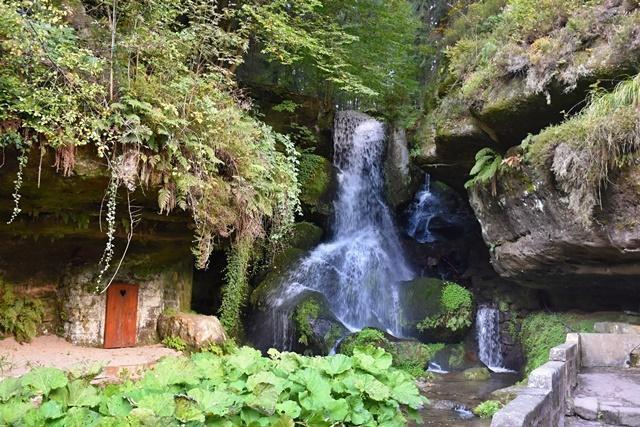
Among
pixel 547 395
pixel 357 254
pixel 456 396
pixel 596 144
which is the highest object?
pixel 596 144

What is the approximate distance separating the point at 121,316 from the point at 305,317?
390cm

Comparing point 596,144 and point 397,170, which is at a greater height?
point 397,170

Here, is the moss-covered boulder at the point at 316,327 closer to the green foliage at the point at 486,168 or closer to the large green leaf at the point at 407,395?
the green foliage at the point at 486,168

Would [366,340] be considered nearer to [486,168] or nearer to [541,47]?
[486,168]

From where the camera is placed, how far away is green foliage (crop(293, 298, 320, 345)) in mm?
10641

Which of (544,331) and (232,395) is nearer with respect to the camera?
(232,395)

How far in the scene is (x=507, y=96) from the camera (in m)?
9.61

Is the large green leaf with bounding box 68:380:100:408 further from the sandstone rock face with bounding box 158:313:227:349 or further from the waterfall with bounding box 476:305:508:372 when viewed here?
the waterfall with bounding box 476:305:508:372

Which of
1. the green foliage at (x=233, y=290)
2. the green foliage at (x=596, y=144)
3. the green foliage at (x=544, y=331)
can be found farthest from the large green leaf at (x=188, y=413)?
the green foliage at (x=544, y=331)

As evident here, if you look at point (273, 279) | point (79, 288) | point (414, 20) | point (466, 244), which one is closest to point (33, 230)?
point (79, 288)

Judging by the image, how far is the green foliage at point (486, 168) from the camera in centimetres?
980

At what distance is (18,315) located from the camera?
757 centimetres

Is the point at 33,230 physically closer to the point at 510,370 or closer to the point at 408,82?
the point at 510,370

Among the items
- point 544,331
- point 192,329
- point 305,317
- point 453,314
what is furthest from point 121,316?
point 544,331
